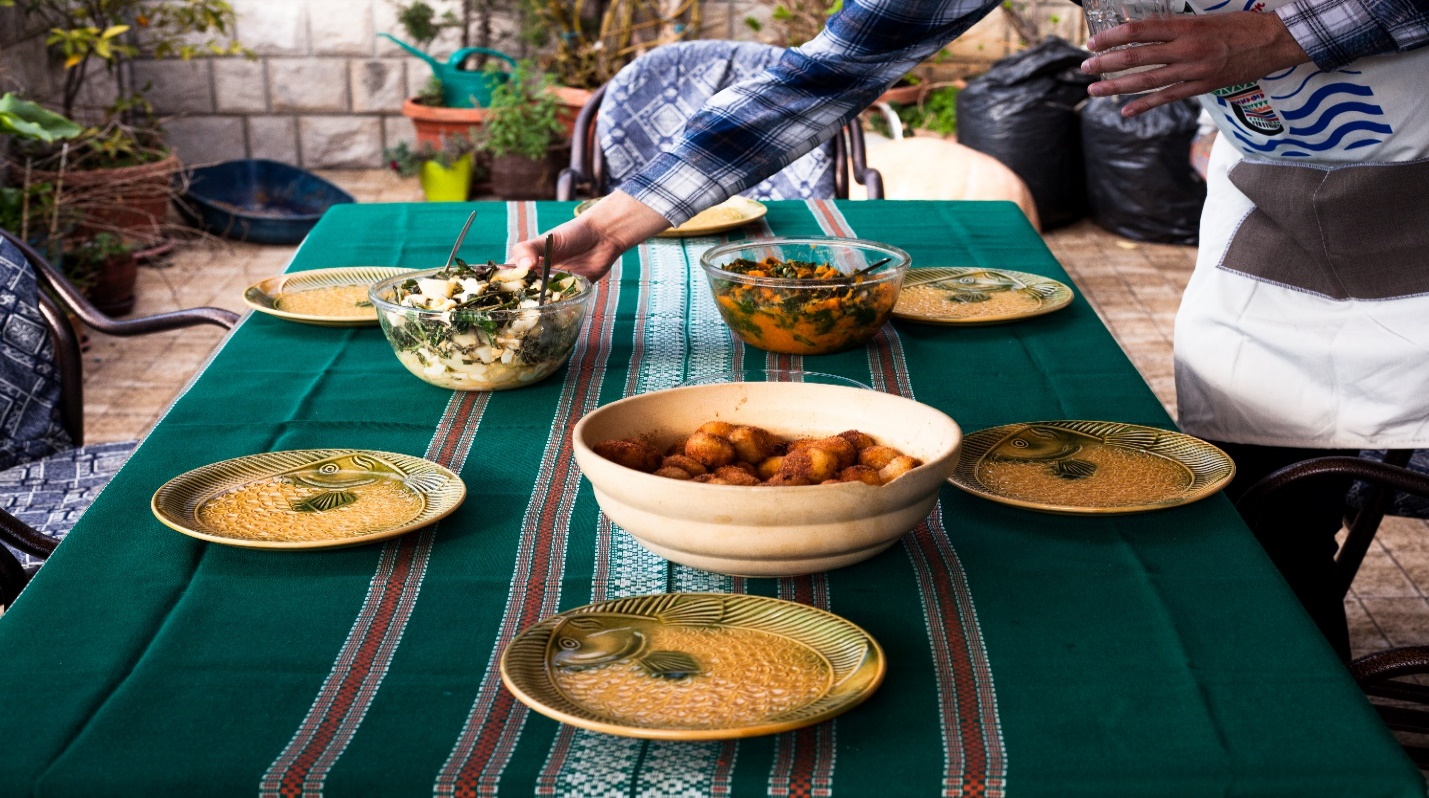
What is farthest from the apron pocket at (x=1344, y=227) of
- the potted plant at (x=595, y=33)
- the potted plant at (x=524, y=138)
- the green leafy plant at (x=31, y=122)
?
the potted plant at (x=595, y=33)

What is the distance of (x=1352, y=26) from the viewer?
4.67 ft

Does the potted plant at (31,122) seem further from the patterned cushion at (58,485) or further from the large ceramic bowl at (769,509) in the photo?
the large ceramic bowl at (769,509)

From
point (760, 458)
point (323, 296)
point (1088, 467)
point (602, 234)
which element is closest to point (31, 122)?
point (323, 296)

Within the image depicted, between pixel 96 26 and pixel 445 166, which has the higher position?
pixel 96 26

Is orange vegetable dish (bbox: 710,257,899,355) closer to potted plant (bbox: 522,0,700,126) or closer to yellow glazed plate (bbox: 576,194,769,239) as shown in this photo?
yellow glazed plate (bbox: 576,194,769,239)

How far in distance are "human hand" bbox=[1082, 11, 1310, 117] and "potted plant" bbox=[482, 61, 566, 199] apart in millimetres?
3894

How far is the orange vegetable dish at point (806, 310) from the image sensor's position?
157cm

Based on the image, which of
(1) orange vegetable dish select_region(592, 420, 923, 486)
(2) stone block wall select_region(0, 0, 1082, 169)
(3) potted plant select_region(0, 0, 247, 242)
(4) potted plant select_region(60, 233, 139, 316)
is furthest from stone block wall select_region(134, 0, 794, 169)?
(1) orange vegetable dish select_region(592, 420, 923, 486)

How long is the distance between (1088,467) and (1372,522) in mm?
486

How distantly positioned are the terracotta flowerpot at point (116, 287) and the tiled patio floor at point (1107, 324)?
0.06m

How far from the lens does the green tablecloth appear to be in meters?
0.81

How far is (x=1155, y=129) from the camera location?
191 inches

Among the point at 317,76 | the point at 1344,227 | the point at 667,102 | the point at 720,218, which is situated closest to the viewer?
the point at 1344,227

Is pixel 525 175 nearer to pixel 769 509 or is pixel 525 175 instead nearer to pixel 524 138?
pixel 524 138
